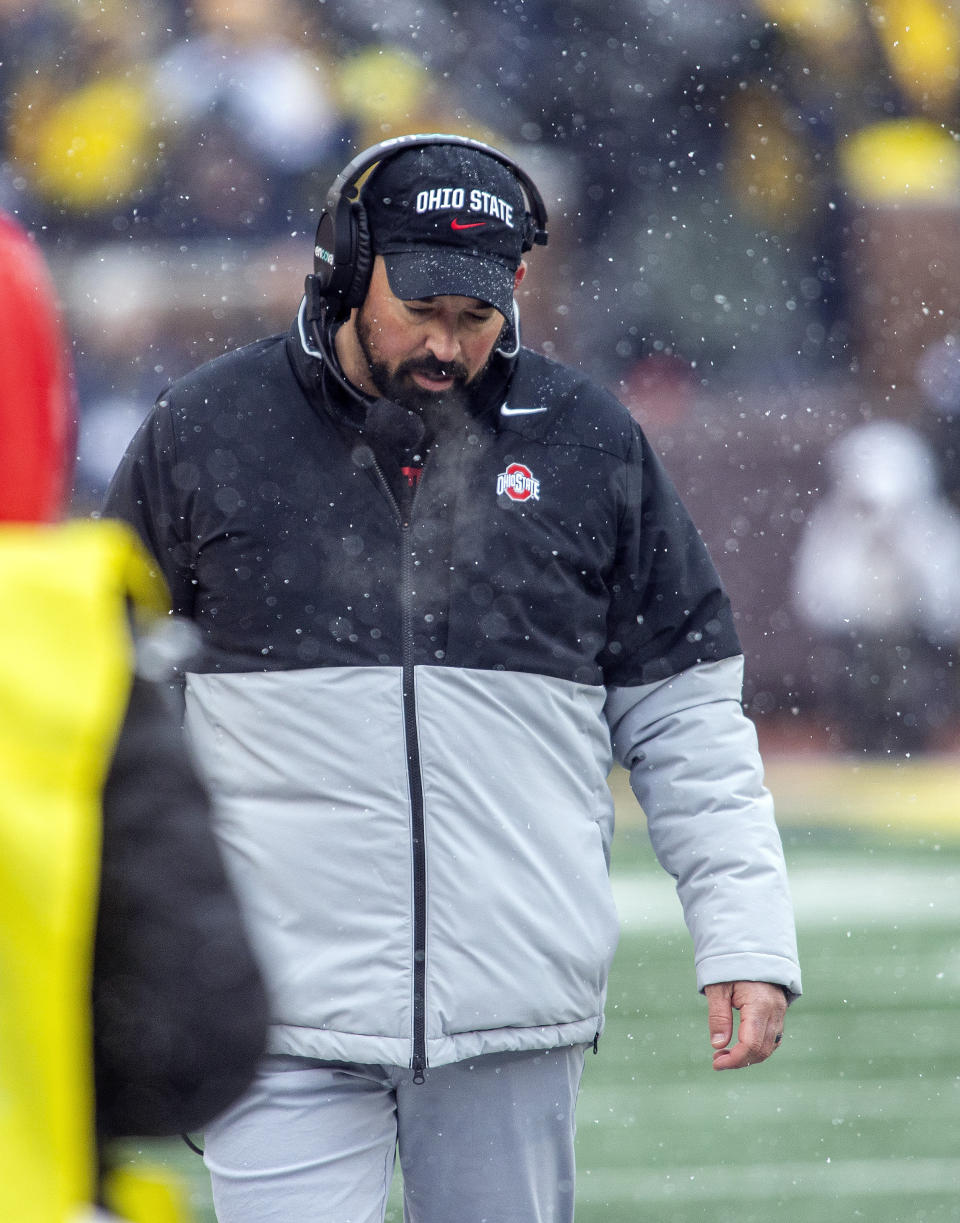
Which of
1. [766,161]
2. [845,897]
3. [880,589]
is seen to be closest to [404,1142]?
[845,897]

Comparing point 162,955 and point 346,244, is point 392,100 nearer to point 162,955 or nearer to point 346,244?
point 346,244

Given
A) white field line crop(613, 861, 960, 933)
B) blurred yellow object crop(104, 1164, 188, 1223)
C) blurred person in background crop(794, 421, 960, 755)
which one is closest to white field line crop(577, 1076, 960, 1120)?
white field line crop(613, 861, 960, 933)

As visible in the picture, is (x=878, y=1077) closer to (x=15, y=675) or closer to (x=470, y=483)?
(x=470, y=483)

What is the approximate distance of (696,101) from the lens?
12828 mm

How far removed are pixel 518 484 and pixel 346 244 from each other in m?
0.38

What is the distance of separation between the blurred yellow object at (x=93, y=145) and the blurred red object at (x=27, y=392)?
11.0 meters

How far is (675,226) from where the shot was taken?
12.3 metres

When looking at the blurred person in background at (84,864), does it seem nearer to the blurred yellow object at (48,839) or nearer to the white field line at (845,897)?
the blurred yellow object at (48,839)

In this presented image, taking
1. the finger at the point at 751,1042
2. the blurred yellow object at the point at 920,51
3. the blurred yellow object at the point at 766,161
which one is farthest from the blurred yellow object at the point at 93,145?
the finger at the point at 751,1042

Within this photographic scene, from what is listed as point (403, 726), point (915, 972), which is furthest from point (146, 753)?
point (915, 972)

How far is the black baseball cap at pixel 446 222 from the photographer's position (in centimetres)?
251

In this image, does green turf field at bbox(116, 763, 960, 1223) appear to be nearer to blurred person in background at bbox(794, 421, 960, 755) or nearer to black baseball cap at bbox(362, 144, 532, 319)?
black baseball cap at bbox(362, 144, 532, 319)

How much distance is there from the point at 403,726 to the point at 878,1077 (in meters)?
3.55

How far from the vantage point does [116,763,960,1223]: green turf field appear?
4.52m
